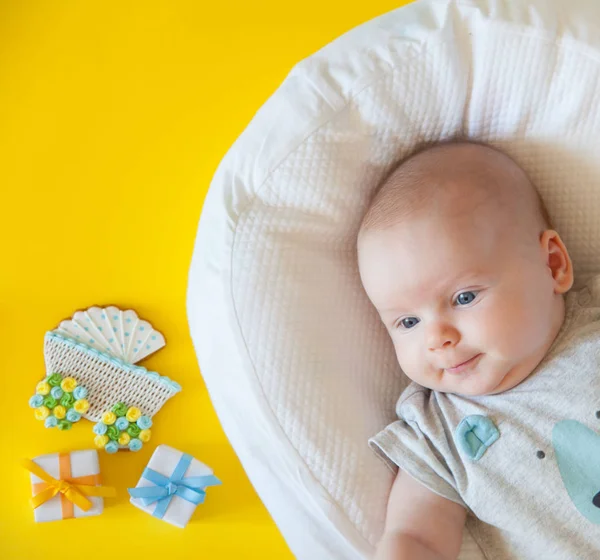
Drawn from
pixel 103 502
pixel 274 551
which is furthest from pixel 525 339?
pixel 103 502

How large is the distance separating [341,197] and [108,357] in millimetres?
531

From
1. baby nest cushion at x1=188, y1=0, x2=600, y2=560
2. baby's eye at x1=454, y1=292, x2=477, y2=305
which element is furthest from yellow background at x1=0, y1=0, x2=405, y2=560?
baby's eye at x1=454, y1=292, x2=477, y2=305

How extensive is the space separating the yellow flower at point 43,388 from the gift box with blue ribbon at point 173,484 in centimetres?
22

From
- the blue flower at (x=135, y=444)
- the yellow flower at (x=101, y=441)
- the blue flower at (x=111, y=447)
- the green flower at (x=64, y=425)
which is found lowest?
the blue flower at (x=135, y=444)

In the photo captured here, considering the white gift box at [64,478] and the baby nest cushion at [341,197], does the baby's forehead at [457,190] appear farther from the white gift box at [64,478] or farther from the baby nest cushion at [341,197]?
the white gift box at [64,478]

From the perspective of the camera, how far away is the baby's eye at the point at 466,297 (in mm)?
1020

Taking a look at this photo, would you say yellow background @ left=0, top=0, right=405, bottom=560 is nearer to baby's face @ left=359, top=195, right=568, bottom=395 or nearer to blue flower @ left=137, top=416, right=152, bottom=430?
blue flower @ left=137, top=416, right=152, bottom=430

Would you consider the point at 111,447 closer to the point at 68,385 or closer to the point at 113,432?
the point at 113,432

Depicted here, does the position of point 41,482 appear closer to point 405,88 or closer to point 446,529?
point 446,529

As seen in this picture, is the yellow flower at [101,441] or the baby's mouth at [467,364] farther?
Result: the yellow flower at [101,441]

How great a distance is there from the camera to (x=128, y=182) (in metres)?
1.38

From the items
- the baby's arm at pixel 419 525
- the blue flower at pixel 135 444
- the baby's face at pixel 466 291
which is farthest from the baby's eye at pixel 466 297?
the blue flower at pixel 135 444

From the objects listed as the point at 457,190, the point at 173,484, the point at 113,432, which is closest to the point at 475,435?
the point at 457,190

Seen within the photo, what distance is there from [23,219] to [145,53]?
39 cm
